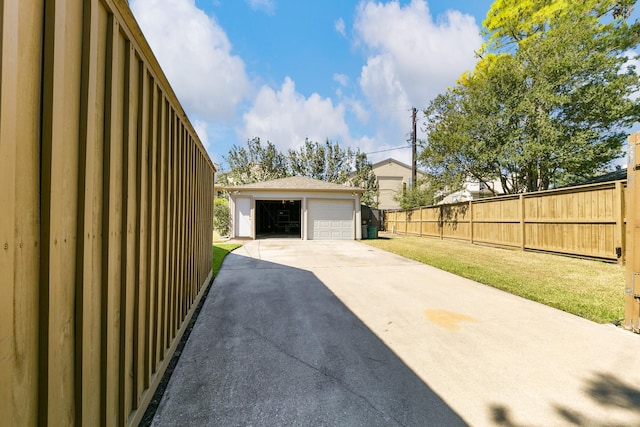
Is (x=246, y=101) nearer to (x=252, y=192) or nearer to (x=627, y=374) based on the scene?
(x=252, y=192)

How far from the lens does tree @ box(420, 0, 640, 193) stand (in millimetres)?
11641

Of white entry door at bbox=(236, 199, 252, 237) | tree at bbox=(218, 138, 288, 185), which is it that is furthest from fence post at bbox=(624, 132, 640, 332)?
tree at bbox=(218, 138, 288, 185)

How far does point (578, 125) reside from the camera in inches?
487

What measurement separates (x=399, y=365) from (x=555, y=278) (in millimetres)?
5365

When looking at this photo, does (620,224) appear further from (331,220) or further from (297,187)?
(297,187)

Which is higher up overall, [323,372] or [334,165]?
[334,165]

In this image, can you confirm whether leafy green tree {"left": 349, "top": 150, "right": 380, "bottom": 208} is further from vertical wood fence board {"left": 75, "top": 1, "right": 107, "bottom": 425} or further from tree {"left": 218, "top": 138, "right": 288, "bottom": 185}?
vertical wood fence board {"left": 75, "top": 1, "right": 107, "bottom": 425}

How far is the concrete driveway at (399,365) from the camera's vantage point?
1.96m

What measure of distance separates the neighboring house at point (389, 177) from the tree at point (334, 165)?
3520 millimetres

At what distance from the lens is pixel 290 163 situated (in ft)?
93.1

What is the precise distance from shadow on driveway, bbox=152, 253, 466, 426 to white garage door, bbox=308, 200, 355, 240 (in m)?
11.2

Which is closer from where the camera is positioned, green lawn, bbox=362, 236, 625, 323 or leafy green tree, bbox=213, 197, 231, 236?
green lawn, bbox=362, 236, 625, 323

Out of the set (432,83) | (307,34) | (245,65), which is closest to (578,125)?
(432,83)

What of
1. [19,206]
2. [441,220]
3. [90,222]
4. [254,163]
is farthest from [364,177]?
[19,206]
